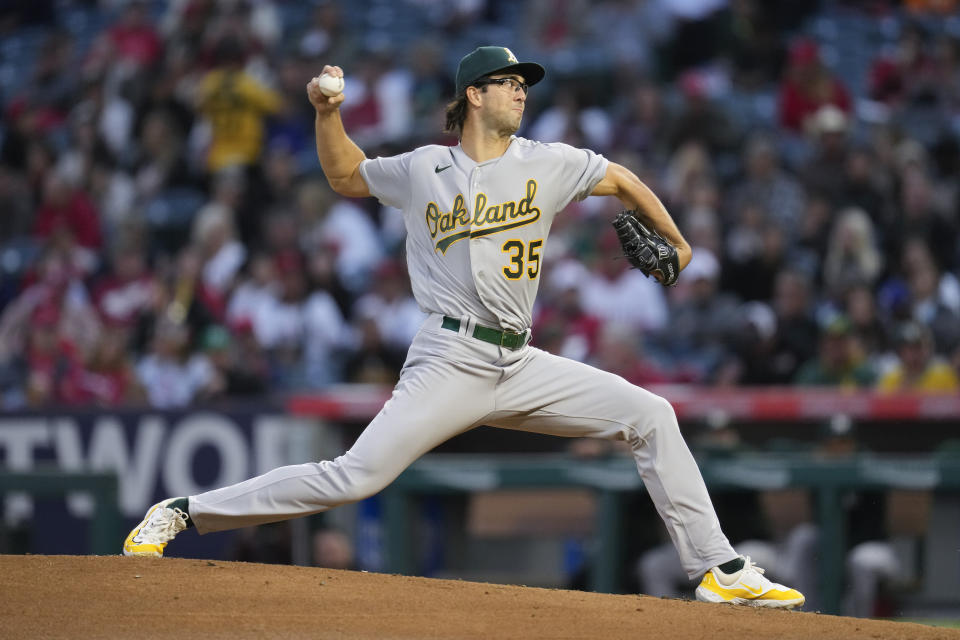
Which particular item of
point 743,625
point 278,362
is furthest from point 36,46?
point 743,625

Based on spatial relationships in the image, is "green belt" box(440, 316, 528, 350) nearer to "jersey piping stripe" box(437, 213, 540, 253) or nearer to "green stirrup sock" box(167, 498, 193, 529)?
"jersey piping stripe" box(437, 213, 540, 253)

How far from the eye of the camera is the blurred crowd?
9.27 meters

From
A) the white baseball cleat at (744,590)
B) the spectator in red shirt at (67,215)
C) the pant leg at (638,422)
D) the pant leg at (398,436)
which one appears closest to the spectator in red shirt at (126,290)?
the spectator in red shirt at (67,215)

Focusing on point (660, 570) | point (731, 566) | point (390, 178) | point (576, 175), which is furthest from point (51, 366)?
point (731, 566)

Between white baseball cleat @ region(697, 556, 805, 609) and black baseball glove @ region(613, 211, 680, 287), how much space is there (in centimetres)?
99

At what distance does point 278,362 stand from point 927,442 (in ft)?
15.3

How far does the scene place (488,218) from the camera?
4465 millimetres

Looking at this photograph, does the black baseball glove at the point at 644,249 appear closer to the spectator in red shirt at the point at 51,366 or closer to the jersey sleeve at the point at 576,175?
the jersey sleeve at the point at 576,175

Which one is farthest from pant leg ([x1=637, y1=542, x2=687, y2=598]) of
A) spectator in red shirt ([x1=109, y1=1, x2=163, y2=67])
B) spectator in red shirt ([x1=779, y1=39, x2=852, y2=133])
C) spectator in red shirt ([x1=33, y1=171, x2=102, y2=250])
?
spectator in red shirt ([x1=109, y1=1, x2=163, y2=67])

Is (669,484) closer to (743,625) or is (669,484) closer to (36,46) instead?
(743,625)

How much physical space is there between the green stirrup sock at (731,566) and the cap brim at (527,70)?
1.67 metres

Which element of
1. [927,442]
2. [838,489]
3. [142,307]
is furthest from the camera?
[142,307]

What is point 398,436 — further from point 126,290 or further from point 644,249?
point 126,290

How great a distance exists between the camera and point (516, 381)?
14.9 ft
